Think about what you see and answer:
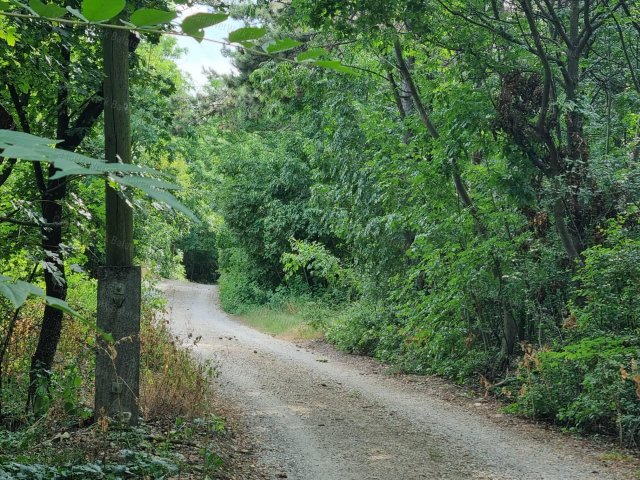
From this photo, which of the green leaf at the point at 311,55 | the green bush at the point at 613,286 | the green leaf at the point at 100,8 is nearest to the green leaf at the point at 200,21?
the green leaf at the point at 100,8

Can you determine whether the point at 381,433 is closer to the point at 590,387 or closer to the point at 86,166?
the point at 590,387

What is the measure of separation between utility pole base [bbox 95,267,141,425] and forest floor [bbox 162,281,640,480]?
1.32 meters

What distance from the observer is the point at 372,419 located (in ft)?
29.1

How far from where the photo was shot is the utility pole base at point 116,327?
631 cm

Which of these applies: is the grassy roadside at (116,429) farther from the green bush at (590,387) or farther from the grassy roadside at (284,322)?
the grassy roadside at (284,322)

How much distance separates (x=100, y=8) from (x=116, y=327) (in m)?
5.46

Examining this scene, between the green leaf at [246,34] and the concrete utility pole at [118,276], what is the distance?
4.99 m

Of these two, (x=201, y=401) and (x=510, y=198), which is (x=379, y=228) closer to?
(x=510, y=198)

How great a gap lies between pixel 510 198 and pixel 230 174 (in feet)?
61.6

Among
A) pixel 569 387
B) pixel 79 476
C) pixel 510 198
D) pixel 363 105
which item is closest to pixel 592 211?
pixel 510 198

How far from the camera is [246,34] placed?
54.9 inches

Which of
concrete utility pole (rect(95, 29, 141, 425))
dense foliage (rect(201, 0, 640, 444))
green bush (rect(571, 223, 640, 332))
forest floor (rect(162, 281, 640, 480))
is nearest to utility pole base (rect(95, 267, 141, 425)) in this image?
concrete utility pole (rect(95, 29, 141, 425))

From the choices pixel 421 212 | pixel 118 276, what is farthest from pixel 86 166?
pixel 421 212

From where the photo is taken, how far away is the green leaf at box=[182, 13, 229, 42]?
131cm
